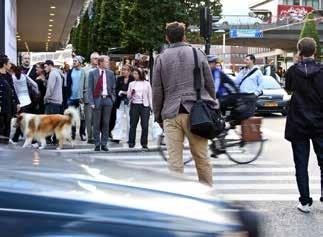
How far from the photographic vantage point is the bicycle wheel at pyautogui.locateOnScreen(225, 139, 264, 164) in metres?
11.4

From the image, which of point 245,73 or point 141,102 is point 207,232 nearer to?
point 141,102

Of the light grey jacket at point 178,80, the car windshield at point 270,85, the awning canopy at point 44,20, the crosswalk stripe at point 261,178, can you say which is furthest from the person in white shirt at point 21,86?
the awning canopy at point 44,20

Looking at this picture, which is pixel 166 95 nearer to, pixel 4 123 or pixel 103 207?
pixel 103 207

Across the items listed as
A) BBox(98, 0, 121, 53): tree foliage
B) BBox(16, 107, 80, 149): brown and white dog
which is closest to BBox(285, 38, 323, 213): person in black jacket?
BBox(16, 107, 80, 149): brown and white dog

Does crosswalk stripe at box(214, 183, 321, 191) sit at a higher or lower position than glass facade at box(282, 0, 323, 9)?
lower

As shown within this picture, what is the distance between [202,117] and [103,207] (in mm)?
3877

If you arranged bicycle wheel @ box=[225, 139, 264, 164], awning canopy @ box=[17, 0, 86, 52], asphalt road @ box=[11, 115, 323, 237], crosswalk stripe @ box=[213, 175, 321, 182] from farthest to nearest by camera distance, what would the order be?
awning canopy @ box=[17, 0, 86, 52] → bicycle wheel @ box=[225, 139, 264, 164] → crosswalk stripe @ box=[213, 175, 321, 182] → asphalt road @ box=[11, 115, 323, 237]

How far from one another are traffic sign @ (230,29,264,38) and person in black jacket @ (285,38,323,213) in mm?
70535

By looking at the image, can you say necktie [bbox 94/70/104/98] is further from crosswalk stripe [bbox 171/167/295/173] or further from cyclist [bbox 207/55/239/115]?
crosswalk stripe [bbox 171/167/295/173]

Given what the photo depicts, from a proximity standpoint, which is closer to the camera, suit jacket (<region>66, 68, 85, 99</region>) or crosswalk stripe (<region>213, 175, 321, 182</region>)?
crosswalk stripe (<region>213, 175, 321, 182</region>)

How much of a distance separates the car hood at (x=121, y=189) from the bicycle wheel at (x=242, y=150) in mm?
8110

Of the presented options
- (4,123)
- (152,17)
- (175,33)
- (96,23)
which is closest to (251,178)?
(175,33)

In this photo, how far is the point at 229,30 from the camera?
7906cm

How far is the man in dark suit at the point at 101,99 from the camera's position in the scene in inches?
499
